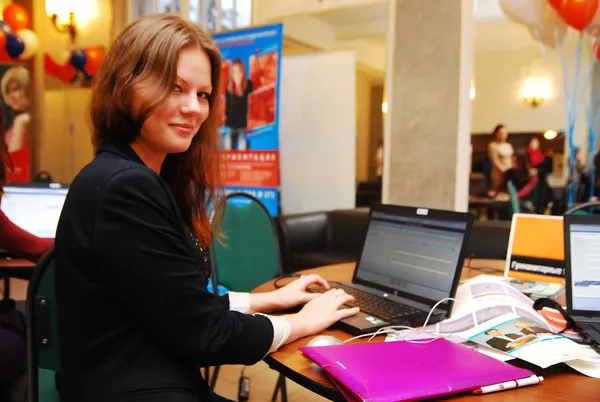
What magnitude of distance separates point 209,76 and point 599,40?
10.0 ft

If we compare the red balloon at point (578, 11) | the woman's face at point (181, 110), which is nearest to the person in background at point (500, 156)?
the red balloon at point (578, 11)

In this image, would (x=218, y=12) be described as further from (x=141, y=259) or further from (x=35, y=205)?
(x=141, y=259)

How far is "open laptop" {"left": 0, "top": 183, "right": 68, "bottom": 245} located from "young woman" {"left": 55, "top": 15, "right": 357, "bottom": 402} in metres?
1.55

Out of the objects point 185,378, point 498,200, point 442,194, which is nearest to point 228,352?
point 185,378

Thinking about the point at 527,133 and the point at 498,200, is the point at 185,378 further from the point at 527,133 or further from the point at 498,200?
the point at 527,133

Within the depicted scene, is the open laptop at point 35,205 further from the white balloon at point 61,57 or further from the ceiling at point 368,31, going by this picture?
the white balloon at point 61,57

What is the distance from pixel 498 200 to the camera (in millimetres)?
6418

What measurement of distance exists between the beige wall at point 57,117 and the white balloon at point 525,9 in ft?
16.1

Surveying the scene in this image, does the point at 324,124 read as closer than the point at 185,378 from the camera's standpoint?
No

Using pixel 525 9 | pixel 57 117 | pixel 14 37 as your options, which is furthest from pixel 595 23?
pixel 57 117

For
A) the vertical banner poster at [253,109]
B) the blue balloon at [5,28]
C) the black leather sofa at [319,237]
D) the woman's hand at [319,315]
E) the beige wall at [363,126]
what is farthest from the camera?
the beige wall at [363,126]

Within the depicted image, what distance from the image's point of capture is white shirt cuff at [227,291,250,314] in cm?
130

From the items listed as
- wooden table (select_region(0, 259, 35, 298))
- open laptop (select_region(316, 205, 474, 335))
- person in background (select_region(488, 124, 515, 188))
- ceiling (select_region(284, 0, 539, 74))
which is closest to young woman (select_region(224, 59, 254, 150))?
ceiling (select_region(284, 0, 539, 74))

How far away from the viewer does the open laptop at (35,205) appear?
2385 mm
